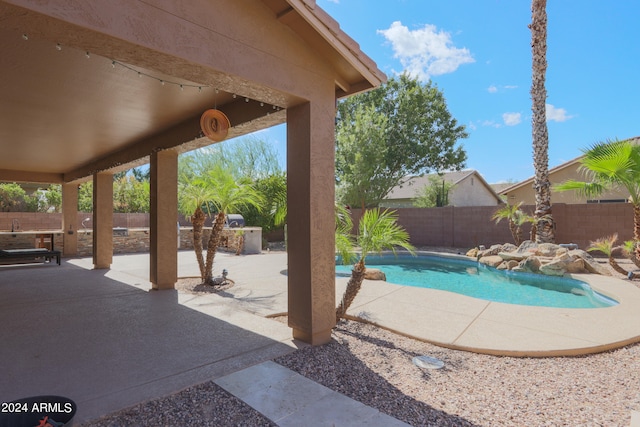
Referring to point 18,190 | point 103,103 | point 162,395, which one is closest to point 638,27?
point 103,103

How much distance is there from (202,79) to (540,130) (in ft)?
39.3

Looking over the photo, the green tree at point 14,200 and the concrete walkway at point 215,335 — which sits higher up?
the green tree at point 14,200

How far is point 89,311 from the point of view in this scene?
5574 millimetres

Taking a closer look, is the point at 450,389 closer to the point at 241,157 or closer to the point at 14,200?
the point at 14,200

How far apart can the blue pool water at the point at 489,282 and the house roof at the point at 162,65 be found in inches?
231

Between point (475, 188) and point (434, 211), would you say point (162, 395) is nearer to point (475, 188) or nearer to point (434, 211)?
point (434, 211)

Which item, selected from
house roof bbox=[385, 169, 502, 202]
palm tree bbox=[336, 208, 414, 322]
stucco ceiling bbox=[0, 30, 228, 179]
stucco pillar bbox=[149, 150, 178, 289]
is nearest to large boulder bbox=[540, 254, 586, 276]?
palm tree bbox=[336, 208, 414, 322]

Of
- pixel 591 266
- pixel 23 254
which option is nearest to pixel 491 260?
pixel 591 266

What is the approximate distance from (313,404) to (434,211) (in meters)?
15.4

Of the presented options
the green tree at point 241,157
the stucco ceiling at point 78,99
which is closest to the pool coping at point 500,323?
the stucco ceiling at point 78,99

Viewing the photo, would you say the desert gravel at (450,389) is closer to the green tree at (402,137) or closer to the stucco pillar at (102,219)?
the stucco pillar at (102,219)

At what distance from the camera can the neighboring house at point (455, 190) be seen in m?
29.7

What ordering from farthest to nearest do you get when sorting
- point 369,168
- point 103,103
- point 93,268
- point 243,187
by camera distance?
1. point 369,168
2. point 93,268
3. point 243,187
4. point 103,103

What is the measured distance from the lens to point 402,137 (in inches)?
846
